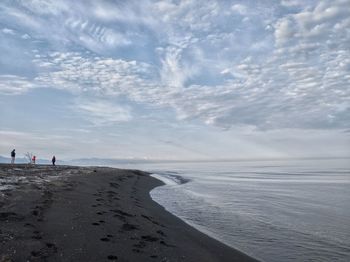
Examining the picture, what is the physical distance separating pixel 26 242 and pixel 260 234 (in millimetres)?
12055

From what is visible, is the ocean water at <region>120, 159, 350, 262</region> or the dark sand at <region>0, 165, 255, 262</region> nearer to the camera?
the dark sand at <region>0, 165, 255, 262</region>

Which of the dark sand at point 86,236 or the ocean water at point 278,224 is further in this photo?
the ocean water at point 278,224

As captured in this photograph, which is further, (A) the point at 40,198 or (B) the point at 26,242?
(A) the point at 40,198

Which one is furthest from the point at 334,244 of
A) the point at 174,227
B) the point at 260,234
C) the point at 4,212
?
the point at 4,212

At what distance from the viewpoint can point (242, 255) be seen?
46.3 ft

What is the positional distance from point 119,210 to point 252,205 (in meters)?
14.3

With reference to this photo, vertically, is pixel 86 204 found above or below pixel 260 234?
above

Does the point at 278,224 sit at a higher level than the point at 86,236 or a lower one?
lower

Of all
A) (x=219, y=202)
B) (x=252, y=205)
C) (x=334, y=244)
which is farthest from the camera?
(x=219, y=202)

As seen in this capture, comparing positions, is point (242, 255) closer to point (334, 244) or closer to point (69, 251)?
point (334, 244)

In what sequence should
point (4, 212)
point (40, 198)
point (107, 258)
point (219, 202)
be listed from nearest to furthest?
point (107, 258) → point (4, 212) → point (40, 198) → point (219, 202)

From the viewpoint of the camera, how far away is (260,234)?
60.5ft

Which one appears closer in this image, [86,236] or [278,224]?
[86,236]

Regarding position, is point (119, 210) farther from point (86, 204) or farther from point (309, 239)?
point (309, 239)
